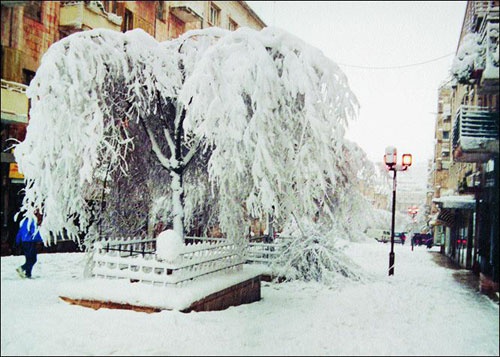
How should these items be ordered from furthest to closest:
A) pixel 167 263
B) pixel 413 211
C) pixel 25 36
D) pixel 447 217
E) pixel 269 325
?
pixel 167 263
pixel 413 211
pixel 269 325
pixel 447 217
pixel 25 36

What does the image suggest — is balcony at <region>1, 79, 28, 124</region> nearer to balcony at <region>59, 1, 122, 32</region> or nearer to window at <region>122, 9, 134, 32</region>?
balcony at <region>59, 1, 122, 32</region>

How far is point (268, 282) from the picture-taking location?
11.1 metres

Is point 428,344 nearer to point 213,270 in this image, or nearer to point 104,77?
point 213,270

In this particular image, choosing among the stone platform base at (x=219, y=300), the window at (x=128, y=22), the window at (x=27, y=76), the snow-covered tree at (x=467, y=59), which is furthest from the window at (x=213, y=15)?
the snow-covered tree at (x=467, y=59)

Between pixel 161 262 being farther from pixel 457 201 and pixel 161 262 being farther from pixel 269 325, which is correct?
pixel 457 201

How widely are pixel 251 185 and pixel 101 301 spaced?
2713 mm

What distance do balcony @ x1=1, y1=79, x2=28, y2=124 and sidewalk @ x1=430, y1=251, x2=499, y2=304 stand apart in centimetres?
500

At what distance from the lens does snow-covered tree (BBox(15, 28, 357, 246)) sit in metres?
6.56

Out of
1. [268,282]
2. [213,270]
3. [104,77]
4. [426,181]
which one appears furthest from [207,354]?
[268,282]

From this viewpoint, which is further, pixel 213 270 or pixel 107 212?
pixel 107 212

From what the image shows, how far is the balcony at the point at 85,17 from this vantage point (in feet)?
23.4

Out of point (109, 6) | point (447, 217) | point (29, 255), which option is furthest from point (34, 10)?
point (447, 217)

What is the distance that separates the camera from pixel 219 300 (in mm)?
7293

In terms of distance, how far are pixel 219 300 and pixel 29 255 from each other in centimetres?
315
